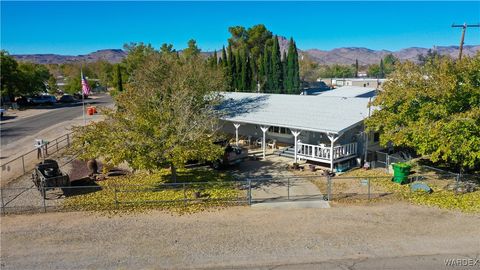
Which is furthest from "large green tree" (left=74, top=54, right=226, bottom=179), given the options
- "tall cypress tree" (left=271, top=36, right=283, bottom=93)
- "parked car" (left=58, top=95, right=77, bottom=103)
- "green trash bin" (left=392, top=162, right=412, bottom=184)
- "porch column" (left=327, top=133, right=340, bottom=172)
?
"parked car" (left=58, top=95, right=77, bottom=103)

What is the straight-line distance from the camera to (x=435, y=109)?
52.1 ft

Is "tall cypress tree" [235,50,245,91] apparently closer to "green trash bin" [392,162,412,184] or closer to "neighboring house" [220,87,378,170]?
"neighboring house" [220,87,378,170]

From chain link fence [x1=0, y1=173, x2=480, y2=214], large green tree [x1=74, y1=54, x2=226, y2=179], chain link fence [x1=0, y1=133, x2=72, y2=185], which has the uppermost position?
large green tree [x1=74, y1=54, x2=226, y2=179]

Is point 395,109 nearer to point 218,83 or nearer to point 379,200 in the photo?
point 379,200

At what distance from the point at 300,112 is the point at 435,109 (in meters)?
8.54

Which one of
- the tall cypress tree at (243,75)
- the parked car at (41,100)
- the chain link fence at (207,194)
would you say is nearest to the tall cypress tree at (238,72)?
the tall cypress tree at (243,75)

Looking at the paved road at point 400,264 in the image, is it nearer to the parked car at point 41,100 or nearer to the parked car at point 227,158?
the parked car at point 227,158

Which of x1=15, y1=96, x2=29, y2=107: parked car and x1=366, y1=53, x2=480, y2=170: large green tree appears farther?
x1=15, y1=96, x2=29, y2=107: parked car

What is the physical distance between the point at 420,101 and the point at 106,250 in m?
14.6

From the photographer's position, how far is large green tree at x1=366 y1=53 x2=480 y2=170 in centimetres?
1470

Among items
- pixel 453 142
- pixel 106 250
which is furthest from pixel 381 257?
pixel 106 250

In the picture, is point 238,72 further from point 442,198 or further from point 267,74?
point 442,198

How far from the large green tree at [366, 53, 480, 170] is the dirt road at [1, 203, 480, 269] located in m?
A: 2.78

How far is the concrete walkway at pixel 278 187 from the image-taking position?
15.1 meters
